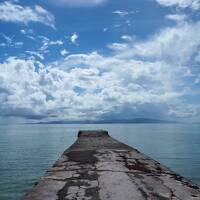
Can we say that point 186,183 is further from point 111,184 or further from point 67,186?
point 67,186

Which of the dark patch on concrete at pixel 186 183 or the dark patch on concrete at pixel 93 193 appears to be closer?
the dark patch on concrete at pixel 93 193

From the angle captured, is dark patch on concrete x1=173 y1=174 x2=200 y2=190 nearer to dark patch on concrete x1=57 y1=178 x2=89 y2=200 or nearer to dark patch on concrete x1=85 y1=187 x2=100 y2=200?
dark patch on concrete x1=85 y1=187 x2=100 y2=200

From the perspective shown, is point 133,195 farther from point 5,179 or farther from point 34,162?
point 34,162

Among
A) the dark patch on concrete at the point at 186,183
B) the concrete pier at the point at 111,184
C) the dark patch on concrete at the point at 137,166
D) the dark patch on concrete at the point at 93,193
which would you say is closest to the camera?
the dark patch on concrete at the point at 93,193

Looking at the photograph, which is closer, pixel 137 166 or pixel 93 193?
pixel 93 193

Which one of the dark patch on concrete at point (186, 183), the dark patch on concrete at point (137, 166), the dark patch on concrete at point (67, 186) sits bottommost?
the dark patch on concrete at point (186, 183)

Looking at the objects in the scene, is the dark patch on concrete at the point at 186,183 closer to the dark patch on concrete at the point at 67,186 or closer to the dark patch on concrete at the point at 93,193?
the dark patch on concrete at the point at 93,193

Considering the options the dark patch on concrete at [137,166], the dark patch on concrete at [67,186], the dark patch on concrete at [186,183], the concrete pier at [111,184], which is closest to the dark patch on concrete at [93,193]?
the concrete pier at [111,184]

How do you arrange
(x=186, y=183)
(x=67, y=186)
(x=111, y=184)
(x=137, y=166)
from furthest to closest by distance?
1. (x=137, y=166)
2. (x=186, y=183)
3. (x=111, y=184)
4. (x=67, y=186)

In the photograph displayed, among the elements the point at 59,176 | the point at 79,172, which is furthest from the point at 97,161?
the point at 59,176

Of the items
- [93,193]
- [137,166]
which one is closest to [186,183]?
[137,166]

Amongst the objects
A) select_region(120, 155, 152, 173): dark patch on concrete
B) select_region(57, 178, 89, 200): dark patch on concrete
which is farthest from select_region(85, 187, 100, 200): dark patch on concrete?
select_region(120, 155, 152, 173): dark patch on concrete

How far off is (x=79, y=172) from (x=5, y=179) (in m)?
16.2

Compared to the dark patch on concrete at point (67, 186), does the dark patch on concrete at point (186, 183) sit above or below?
below
